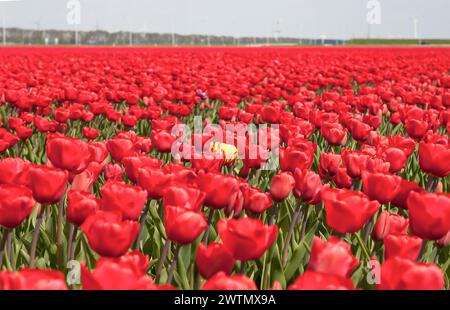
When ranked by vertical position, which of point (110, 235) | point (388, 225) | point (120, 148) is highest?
point (120, 148)

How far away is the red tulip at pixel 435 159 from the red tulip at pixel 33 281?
1.78 metres

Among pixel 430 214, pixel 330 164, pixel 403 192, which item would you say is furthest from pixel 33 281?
pixel 330 164

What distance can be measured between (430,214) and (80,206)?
3.45 feet

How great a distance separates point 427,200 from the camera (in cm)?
160

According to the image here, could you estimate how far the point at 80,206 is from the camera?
5.98 feet

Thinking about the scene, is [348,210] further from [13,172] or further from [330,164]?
[13,172]

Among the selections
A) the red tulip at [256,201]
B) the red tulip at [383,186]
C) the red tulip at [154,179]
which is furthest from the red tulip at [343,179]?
the red tulip at [154,179]

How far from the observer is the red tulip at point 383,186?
2072 mm

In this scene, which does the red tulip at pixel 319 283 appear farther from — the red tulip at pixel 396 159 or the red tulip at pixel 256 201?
the red tulip at pixel 396 159

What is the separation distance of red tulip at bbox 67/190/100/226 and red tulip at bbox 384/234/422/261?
896 mm

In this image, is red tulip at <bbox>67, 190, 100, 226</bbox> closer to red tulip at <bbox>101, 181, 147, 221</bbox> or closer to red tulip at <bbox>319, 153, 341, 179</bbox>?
red tulip at <bbox>101, 181, 147, 221</bbox>

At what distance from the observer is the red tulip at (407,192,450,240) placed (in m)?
1.58
